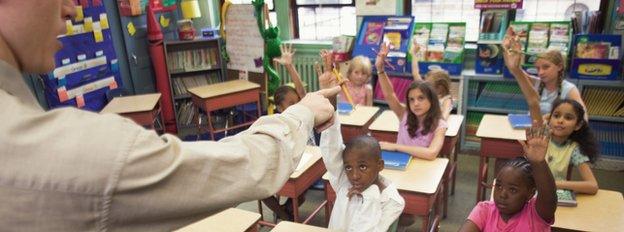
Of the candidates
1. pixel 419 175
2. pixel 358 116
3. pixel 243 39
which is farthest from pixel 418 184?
pixel 243 39

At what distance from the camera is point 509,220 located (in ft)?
5.98

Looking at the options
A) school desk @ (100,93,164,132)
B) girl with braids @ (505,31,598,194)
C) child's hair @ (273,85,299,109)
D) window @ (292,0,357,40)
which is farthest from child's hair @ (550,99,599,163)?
school desk @ (100,93,164,132)

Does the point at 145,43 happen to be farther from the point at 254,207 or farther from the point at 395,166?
the point at 395,166

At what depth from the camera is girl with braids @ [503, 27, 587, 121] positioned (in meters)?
3.13

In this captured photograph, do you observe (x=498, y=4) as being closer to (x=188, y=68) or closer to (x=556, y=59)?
(x=556, y=59)

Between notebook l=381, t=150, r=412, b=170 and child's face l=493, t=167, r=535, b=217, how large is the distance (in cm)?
66

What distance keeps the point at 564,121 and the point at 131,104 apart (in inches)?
142

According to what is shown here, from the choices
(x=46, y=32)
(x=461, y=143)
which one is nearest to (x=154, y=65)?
(x=461, y=143)

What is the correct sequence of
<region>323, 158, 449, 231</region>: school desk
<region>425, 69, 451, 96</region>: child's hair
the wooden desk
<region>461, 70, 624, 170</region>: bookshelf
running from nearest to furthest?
<region>323, 158, 449, 231</region>: school desk
the wooden desk
<region>425, 69, 451, 96</region>: child's hair
<region>461, 70, 624, 170</region>: bookshelf

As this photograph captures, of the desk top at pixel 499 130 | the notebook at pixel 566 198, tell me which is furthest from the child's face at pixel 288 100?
the notebook at pixel 566 198

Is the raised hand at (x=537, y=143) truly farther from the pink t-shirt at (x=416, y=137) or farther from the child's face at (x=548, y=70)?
the child's face at (x=548, y=70)

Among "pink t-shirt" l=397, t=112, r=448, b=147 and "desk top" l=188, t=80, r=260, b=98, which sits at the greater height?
"desk top" l=188, t=80, r=260, b=98

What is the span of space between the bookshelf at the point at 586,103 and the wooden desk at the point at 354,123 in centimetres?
117

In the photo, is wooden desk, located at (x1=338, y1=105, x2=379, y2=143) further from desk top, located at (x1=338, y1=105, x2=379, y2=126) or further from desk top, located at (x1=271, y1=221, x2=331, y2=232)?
desk top, located at (x1=271, y1=221, x2=331, y2=232)
